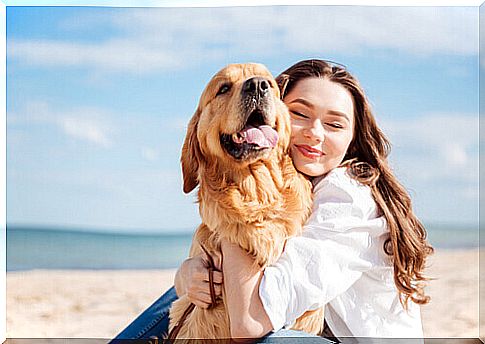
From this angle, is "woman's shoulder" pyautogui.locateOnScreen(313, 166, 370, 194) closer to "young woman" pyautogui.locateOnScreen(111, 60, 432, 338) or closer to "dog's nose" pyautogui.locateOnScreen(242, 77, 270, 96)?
"young woman" pyautogui.locateOnScreen(111, 60, 432, 338)

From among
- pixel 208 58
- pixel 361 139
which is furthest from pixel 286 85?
pixel 208 58

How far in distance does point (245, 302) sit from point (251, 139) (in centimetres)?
66

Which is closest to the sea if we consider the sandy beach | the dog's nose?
the sandy beach

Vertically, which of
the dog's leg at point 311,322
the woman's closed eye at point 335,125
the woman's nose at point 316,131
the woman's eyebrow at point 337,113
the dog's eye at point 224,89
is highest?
the dog's eye at point 224,89

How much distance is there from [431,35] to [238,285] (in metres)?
1.70

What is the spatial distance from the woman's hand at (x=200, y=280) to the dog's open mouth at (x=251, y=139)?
0.43 metres

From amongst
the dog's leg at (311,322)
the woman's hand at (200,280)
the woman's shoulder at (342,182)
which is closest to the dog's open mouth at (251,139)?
the woman's shoulder at (342,182)

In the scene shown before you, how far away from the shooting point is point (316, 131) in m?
3.53

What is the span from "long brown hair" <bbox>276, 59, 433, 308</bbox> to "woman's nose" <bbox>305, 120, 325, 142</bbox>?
0.45 feet

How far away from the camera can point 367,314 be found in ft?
11.2

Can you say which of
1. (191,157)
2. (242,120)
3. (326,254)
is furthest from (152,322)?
(242,120)

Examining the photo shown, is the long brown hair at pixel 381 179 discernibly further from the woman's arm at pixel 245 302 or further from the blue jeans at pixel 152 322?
the blue jeans at pixel 152 322

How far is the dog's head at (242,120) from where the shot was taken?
11.1 feet

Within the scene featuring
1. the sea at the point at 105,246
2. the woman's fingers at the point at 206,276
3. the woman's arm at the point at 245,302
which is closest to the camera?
the woman's arm at the point at 245,302
